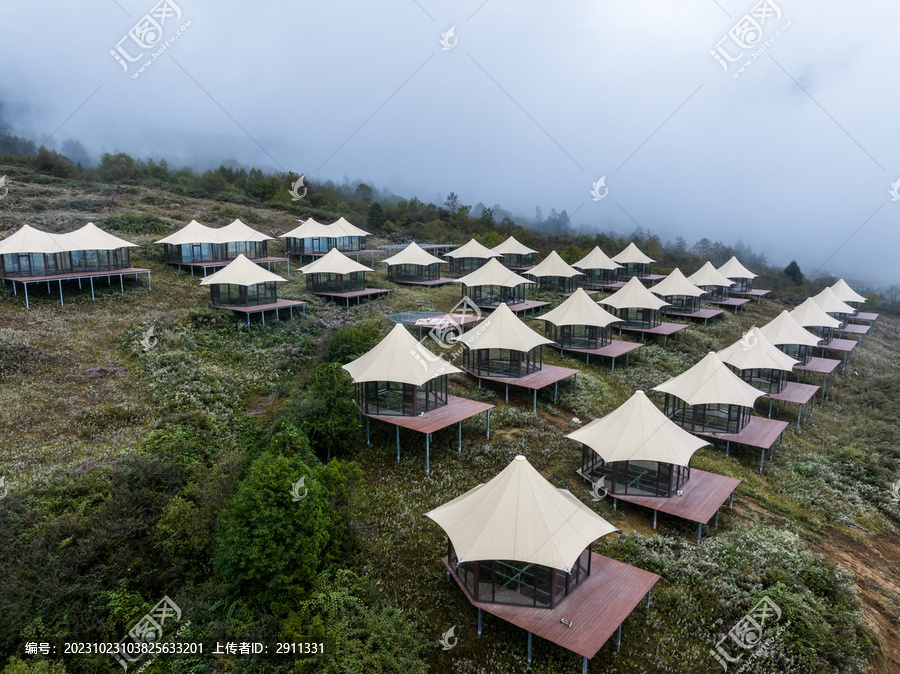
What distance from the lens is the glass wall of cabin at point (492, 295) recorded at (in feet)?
121

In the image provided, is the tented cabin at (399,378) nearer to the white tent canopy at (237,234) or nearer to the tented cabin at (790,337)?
the tented cabin at (790,337)

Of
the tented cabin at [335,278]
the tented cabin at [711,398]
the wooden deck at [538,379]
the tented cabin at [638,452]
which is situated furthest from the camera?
the tented cabin at [335,278]

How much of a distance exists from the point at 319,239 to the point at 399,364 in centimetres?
2711

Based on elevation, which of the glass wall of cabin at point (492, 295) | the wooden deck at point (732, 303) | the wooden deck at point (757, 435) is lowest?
the wooden deck at point (757, 435)

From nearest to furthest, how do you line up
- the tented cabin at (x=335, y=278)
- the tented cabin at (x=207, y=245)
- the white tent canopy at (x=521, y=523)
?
the white tent canopy at (x=521, y=523)
the tented cabin at (x=335, y=278)
the tented cabin at (x=207, y=245)

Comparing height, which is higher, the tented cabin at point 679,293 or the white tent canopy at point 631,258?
the white tent canopy at point 631,258

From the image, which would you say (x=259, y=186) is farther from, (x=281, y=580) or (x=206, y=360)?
(x=281, y=580)

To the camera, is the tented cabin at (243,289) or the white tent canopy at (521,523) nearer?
the white tent canopy at (521,523)

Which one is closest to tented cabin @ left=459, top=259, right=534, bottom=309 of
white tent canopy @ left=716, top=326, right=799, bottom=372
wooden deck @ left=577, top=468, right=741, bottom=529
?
white tent canopy @ left=716, top=326, right=799, bottom=372

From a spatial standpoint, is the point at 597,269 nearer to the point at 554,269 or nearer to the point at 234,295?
the point at 554,269

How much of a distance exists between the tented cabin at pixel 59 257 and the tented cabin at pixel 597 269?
32.6 m

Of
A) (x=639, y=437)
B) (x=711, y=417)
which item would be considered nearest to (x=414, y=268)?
(x=711, y=417)

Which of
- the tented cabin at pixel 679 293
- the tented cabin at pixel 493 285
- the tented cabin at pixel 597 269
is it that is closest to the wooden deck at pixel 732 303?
the tented cabin at pixel 679 293

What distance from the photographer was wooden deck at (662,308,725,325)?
127 feet
